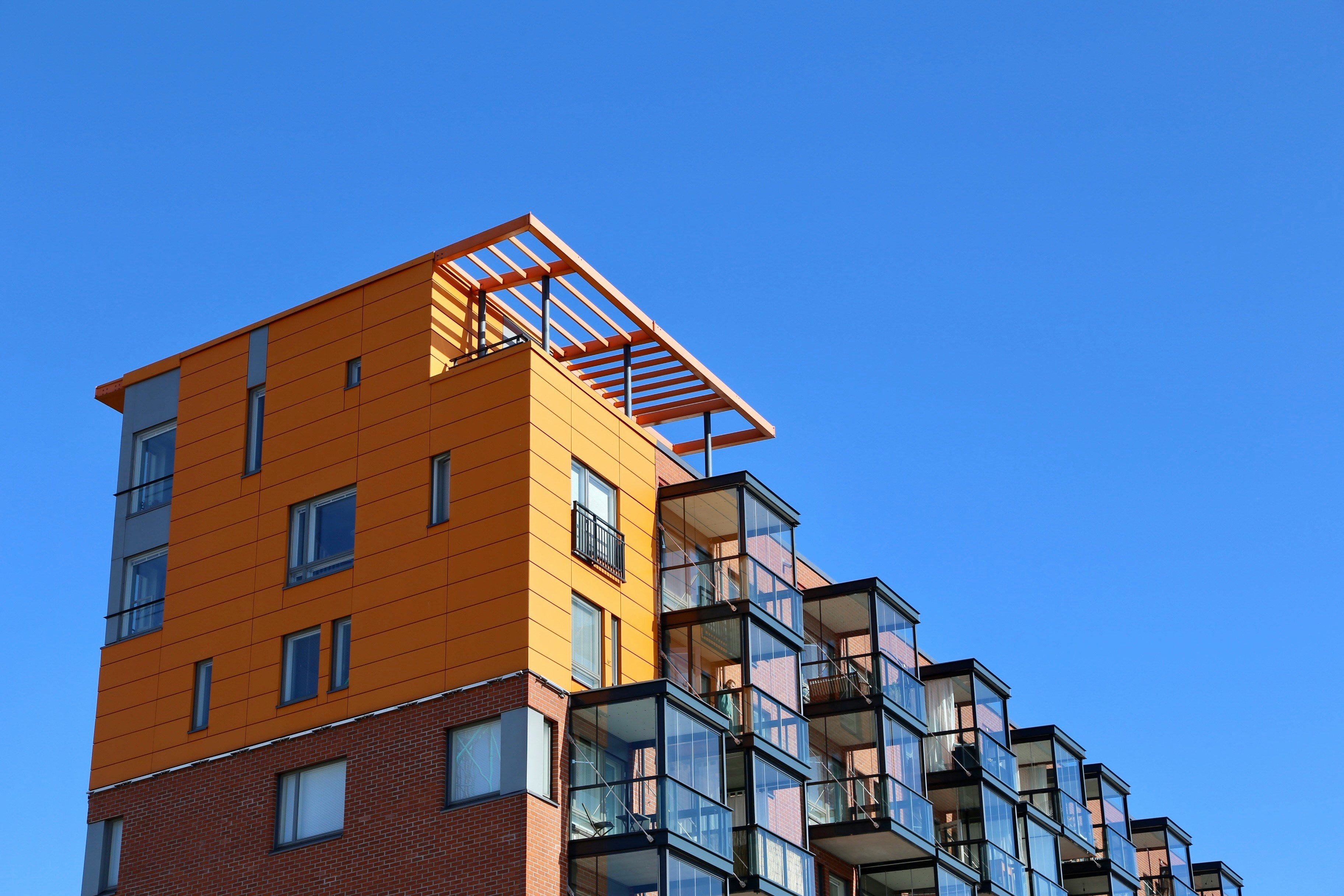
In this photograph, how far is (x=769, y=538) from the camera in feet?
128

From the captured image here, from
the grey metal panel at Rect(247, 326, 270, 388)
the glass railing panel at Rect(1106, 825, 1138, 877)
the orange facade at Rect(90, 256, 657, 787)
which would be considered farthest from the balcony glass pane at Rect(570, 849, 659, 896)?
the glass railing panel at Rect(1106, 825, 1138, 877)

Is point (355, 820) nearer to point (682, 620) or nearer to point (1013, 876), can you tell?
point (682, 620)

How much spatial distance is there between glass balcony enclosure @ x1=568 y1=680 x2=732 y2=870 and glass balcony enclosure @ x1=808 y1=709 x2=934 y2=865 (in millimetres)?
5836

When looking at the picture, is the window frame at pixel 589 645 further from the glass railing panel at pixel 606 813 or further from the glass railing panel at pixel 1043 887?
the glass railing panel at pixel 1043 887

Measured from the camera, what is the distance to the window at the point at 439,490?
3425cm

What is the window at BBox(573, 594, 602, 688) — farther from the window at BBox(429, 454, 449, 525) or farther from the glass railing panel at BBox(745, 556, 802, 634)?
the glass railing panel at BBox(745, 556, 802, 634)

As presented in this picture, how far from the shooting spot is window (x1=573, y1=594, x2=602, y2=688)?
33812mm

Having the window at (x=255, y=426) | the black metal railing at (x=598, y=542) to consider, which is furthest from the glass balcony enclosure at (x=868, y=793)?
the window at (x=255, y=426)

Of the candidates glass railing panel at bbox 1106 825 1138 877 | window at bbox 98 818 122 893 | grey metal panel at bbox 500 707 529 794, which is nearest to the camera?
grey metal panel at bbox 500 707 529 794

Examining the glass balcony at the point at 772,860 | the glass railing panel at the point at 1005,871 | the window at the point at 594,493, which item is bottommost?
the glass balcony at the point at 772,860

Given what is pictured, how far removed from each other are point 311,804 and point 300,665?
280 centimetres

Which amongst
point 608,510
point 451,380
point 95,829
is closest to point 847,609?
point 608,510

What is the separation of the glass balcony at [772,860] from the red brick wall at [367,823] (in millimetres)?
4512

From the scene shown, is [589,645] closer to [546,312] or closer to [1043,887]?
[546,312]
